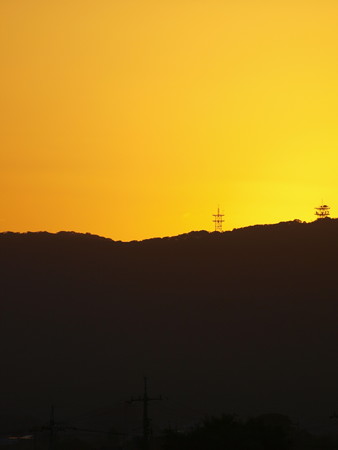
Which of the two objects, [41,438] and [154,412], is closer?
[41,438]

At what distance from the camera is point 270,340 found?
655ft

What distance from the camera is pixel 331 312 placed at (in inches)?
7854

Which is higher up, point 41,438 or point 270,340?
point 270,340

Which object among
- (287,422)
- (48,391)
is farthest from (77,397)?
(287,422)

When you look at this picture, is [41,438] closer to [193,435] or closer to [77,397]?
[77,397]

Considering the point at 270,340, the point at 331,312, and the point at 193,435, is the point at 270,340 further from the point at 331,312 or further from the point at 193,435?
the point at 193,435

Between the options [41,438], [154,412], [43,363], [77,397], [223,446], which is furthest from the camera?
[43,363]

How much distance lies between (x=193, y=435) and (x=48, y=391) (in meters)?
110

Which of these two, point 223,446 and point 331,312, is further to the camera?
point 331,312

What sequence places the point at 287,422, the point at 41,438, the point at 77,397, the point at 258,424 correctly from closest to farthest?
the point at 258,424
the point at 287,422
the point at 41,438
the point at 77,397

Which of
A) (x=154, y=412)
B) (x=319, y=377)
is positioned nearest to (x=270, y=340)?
(x=319, y=377)

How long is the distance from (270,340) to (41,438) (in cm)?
6861

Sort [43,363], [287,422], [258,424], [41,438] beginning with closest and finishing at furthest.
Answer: [258,424]
[287,422]
[41,438]
[43,363]

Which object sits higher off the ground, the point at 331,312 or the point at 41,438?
the point at 331,312
